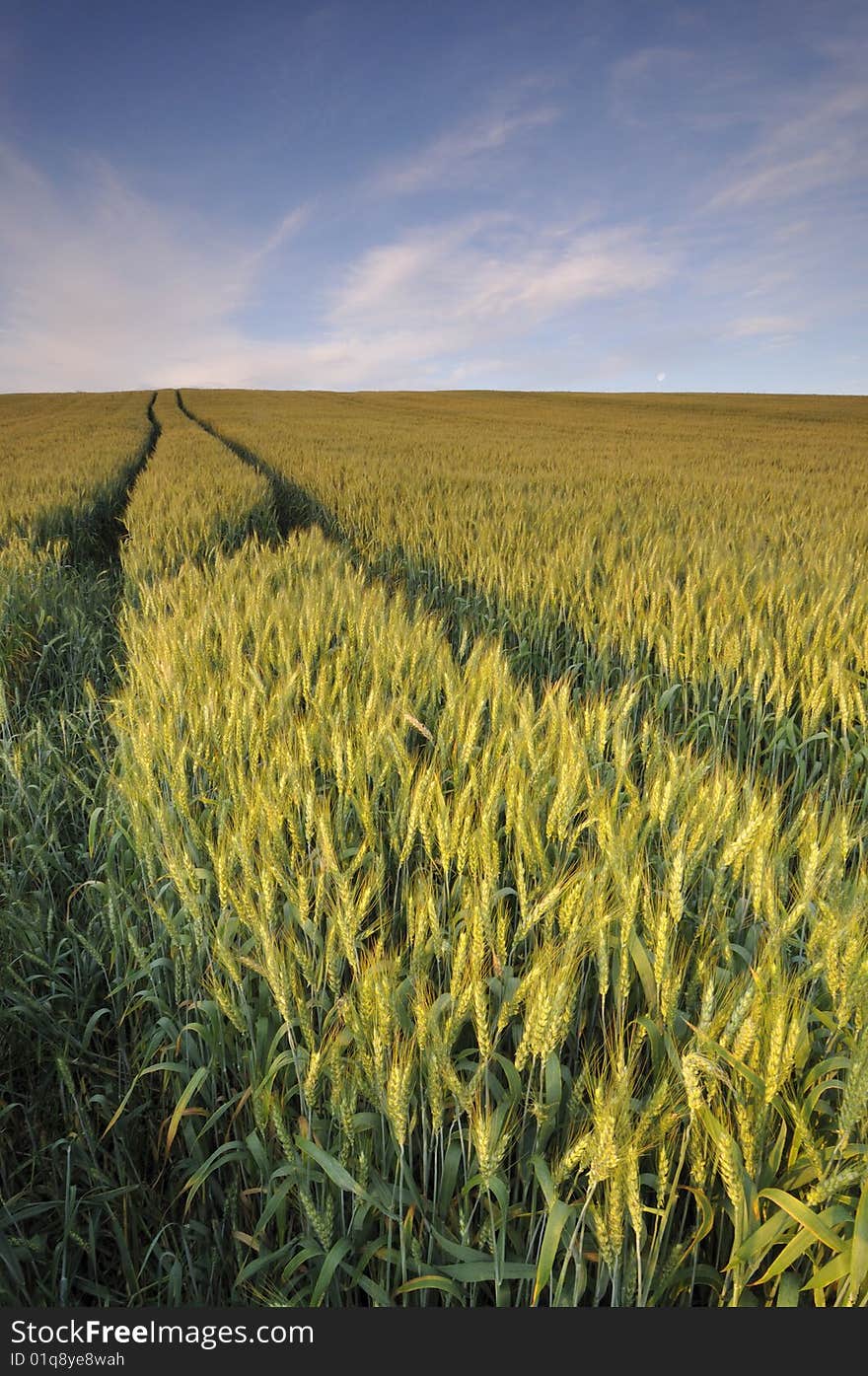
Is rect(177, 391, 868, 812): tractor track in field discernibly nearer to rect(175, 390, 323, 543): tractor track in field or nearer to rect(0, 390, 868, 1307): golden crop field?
rect(0, 390, 868, 1307): golden crop field

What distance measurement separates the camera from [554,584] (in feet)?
13.4

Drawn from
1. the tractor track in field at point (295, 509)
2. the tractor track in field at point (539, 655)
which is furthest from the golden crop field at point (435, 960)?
the tractor track in field at point (295, 509)

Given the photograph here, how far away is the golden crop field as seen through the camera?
3.03 ft

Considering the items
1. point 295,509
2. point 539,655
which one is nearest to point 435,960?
point 539,655

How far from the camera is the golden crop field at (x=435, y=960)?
3.03ft

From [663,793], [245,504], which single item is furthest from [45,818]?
[245,504]

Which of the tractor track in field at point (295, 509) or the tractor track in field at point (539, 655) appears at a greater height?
the tractor track in field at point (295, 509)

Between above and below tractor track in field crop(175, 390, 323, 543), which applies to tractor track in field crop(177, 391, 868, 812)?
below

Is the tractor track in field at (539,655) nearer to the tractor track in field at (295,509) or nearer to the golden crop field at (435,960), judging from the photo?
the golden crop field at (435,960)

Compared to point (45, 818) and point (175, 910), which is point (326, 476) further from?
point (175, 910)

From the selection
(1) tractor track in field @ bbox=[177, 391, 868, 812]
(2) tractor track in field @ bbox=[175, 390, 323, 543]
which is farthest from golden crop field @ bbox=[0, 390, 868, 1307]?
(2) tractor track in field @ bbox=[175, 390, 323, 543]

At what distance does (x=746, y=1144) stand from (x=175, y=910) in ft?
4.69

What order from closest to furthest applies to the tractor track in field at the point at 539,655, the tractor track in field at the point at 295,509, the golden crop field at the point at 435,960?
the golden crop field at the point at 435,960
the tractor track in field at the point at 539,655
the tractor track in field at the point at 295,509

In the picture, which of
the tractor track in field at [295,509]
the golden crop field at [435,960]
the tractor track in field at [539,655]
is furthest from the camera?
the tractor track in field at [295,509]
